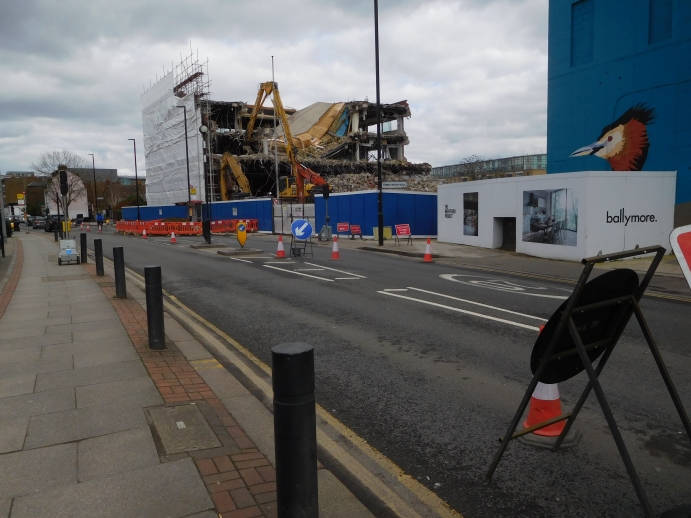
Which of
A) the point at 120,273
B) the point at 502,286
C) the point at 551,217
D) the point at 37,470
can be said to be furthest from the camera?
the point at 551,217

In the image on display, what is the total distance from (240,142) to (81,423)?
6539cm

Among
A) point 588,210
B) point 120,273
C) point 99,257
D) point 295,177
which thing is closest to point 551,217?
point 588,210

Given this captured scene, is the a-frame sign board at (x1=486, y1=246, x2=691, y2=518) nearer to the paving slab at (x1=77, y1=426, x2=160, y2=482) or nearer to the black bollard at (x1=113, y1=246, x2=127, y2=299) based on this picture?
the paving slab at (x1=77, y1=426, x2=160, y2=482)

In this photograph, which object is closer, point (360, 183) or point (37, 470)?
point (37, 470)

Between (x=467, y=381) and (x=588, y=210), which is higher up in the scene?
(x=588, y=210)

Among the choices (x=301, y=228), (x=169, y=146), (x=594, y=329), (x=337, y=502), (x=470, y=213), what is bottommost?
(x=337, y=502)

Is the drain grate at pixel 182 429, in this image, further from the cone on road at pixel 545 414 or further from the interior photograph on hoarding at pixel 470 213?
the interior photograph on hoarding at pixel 470 213

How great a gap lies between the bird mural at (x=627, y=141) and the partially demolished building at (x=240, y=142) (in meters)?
40.0

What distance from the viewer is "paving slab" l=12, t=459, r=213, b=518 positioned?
3.33 meters

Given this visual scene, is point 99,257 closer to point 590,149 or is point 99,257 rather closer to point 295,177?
point 590,149

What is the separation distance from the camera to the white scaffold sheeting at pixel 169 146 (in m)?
61.5

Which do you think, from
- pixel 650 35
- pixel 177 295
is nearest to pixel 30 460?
pixel 177 295

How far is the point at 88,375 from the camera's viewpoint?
5.97m

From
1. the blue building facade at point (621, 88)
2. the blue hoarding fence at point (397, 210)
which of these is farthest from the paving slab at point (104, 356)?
the blue hoarding fence at point (397, 210)
